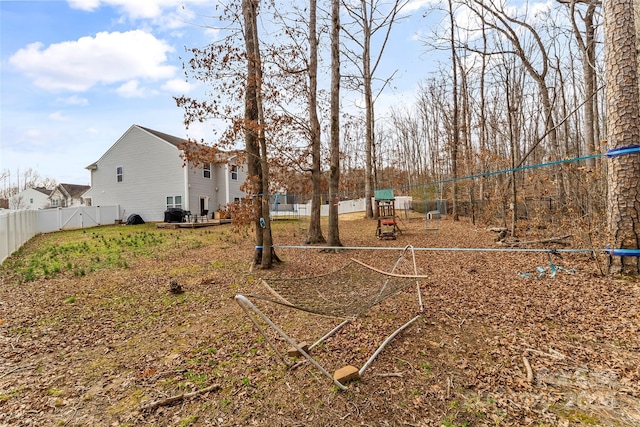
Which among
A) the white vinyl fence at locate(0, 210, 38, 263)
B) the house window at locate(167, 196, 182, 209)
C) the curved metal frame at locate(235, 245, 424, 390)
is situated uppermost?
the house window at locate(167, 196, 182, 209)

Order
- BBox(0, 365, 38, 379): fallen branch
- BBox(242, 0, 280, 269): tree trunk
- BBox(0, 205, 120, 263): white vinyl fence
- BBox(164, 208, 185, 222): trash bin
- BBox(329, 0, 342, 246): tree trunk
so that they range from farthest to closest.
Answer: BBox(164, 208, 185, 222): trash bin → BBox(0, 205, 120, 263): white vinyl fence → BBox(329, 0, 342, 246): tree trunk → BBox(242, 0, 280, 269): tree trunk → BBox(0, 365, 38, 379): fallen branch

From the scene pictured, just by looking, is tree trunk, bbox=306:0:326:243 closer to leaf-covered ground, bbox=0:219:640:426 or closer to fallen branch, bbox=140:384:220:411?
leaf-covered ground, bbox=0:219:640:426

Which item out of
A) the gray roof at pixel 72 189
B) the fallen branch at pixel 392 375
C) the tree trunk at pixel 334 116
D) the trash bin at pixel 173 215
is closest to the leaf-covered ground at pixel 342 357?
the fallen branch at pixel 392 375

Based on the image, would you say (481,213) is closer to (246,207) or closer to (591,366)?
(246,207)

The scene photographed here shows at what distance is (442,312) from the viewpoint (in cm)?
368

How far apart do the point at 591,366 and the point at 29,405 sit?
448 centimetres

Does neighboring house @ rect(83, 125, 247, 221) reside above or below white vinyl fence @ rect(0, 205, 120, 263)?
above

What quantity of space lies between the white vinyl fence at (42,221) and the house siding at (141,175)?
1.38 meters

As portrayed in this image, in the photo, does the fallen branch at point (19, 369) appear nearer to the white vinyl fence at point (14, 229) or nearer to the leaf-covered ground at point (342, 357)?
the leaf-covered ground at point (342, 357)

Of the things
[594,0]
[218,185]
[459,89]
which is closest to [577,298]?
[594,0]

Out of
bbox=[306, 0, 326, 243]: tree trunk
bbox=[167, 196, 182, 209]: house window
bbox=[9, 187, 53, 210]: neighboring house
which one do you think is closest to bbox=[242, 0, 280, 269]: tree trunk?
bbox=[306, 0, 326, 243]: tree trunk

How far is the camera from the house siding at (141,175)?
18.8m

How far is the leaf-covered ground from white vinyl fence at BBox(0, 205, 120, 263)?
4386mm

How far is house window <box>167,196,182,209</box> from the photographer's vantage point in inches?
737
